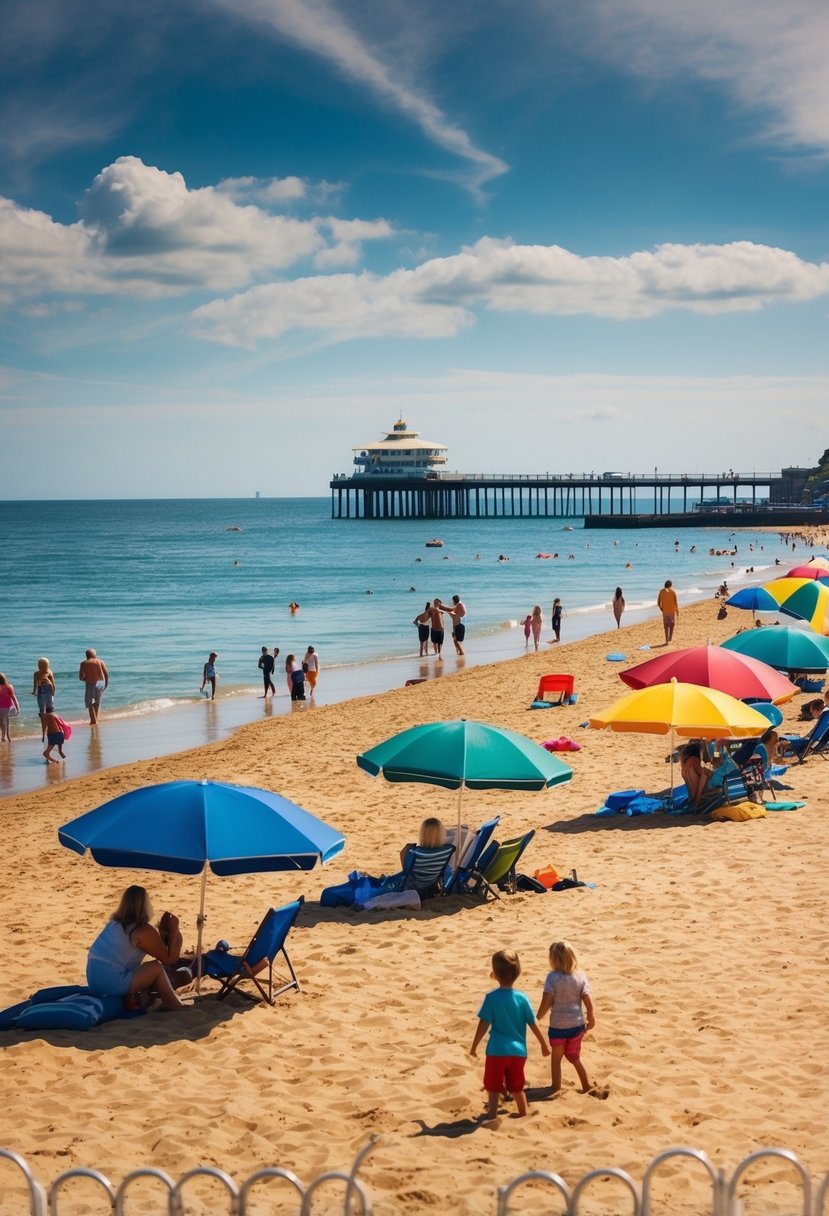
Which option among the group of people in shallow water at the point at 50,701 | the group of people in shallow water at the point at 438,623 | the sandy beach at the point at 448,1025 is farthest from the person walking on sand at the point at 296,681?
the sandy beach at the point at 448,1025

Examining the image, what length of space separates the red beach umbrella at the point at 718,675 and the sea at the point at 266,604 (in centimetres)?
893

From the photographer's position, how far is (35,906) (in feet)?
30.0

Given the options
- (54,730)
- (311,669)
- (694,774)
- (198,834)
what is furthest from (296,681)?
(198,834)

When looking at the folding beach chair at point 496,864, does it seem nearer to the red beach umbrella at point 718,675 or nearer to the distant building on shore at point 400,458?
the red beach umbrella at point 718,675

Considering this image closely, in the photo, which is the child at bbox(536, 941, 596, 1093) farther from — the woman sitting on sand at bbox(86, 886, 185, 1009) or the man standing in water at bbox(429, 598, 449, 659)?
the man standing in water at bbox(429, 598, 449, 659)

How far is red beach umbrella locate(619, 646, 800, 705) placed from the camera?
11.1m

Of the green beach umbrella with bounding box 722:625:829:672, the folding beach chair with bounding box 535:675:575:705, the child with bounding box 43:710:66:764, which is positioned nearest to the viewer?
the green beach umbrella with bounding box 722:625:829:672

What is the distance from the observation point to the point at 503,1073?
208 inches

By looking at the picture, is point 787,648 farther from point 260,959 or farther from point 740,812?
point 260,959

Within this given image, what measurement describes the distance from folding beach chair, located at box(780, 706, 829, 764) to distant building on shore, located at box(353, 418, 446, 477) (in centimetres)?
10067

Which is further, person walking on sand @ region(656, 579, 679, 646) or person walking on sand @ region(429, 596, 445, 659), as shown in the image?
person walking on sand @ region(429, 596, 445, 659)

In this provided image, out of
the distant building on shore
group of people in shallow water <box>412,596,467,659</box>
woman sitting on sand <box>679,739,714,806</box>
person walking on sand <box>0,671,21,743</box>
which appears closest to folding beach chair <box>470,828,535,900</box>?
woman sitting on sand <box>679,739,714,806</box>

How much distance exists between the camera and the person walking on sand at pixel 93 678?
19.2m

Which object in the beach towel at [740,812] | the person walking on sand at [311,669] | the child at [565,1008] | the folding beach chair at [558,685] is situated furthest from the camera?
the person walking on sand at [311,669]
